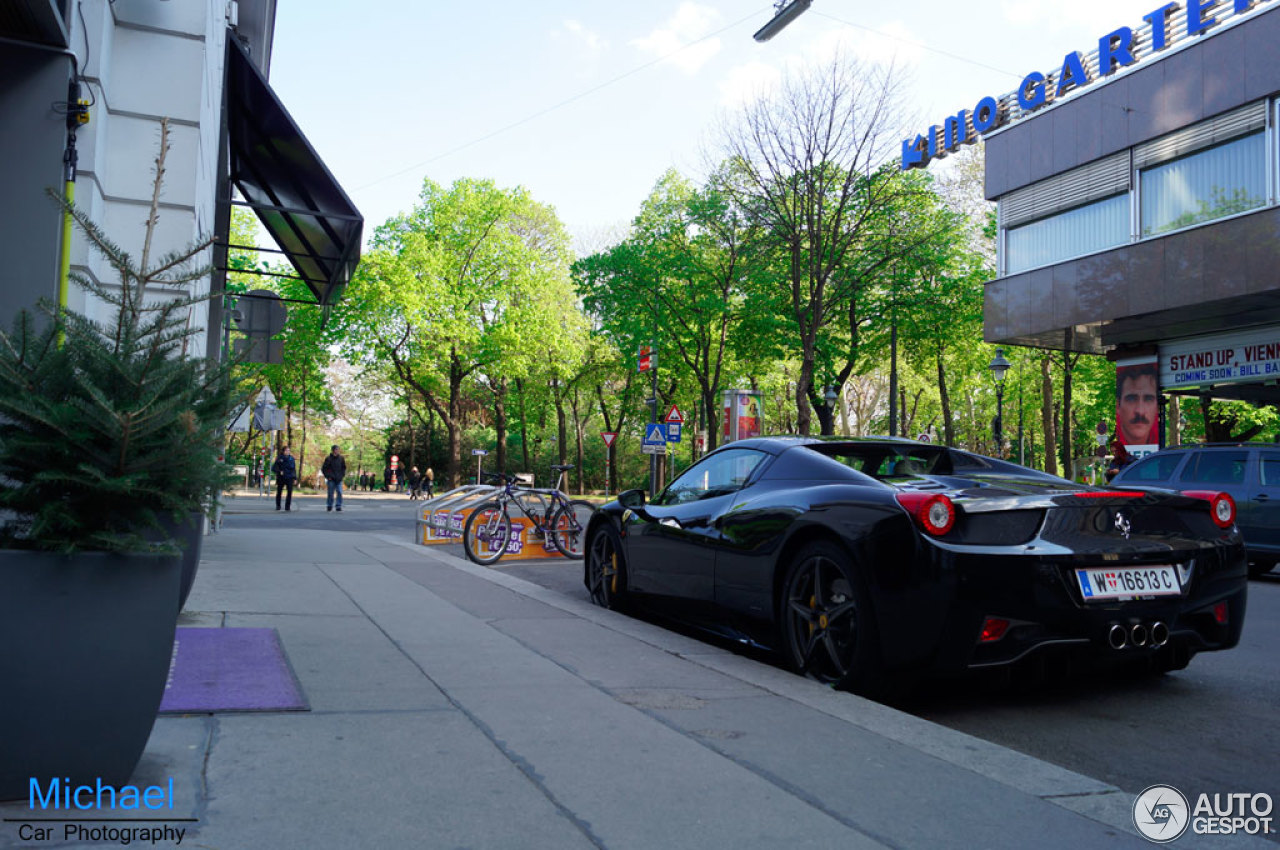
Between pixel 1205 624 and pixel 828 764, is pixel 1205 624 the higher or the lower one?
the higher one

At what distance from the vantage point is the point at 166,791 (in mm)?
2871

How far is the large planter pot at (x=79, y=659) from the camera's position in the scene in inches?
104

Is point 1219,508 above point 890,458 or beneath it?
beneath

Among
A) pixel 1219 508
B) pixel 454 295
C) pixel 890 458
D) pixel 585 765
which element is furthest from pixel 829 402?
pixel 585 765

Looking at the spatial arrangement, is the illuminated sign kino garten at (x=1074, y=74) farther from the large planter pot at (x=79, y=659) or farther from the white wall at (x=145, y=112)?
the large planter pot at (x=79, y=659)

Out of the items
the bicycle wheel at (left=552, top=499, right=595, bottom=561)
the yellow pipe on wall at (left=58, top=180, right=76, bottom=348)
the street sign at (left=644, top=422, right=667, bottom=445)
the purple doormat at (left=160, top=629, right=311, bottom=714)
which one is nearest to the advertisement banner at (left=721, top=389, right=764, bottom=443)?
the street sign at (left=644, top=422, right=667, bottom=445)

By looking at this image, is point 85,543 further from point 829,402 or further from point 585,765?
point 829,402

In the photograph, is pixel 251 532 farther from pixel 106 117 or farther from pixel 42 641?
pixel 42 641

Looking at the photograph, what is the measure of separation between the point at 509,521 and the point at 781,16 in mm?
7005

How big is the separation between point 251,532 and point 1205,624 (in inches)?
532

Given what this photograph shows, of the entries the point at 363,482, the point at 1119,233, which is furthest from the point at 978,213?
the point at 363,482

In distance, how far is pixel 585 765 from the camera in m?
3.36

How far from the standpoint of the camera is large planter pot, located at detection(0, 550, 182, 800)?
8.63 ft

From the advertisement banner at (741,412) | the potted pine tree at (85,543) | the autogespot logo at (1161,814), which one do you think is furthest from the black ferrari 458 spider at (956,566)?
the advertisement banner at (741,412)
